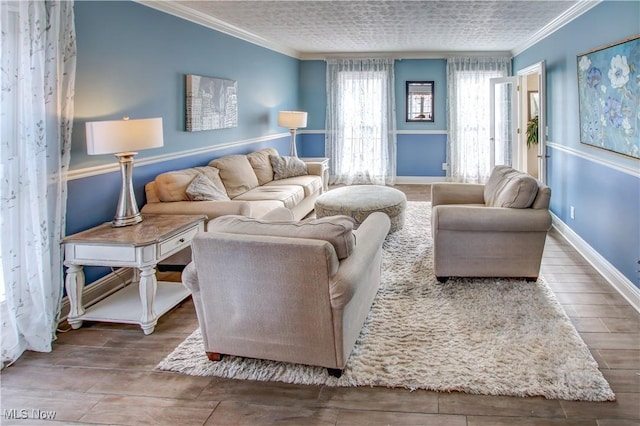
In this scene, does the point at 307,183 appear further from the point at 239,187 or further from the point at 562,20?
the point at 562,20

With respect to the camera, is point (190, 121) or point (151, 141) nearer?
point (151, 141)

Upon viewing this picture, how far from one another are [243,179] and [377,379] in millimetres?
3479

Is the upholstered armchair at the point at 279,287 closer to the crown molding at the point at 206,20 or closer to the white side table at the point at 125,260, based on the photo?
the white side table at the point at 125,260

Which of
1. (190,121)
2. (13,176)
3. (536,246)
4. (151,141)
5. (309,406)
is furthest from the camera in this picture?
(190,121)

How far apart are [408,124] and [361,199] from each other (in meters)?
4.15

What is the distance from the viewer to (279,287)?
2.31m

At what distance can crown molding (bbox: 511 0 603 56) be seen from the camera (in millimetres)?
4273

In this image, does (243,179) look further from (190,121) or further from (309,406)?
(309,406)

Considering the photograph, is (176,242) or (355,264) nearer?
(355,264)

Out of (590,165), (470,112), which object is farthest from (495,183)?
(470,112)

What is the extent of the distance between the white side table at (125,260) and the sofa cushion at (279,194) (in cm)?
174

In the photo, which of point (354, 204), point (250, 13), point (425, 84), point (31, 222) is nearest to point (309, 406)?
point (31, 222)

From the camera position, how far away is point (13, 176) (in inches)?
103

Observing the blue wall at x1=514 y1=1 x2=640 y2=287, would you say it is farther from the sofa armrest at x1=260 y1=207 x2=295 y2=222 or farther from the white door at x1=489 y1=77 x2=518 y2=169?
the sofa armrest at x1=260 y1=207 x2=295 y2=222
